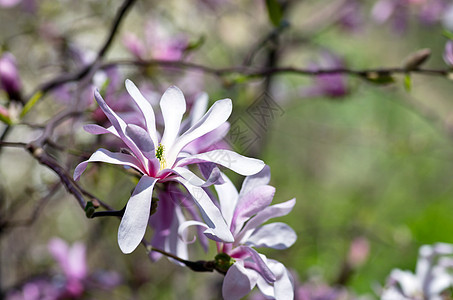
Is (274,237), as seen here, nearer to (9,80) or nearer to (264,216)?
(264,216)

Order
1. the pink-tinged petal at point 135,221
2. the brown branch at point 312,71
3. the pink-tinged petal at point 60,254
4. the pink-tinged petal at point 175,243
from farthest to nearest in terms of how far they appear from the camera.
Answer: the pink-tinged petal at point 60,254 → the brown branch at point 312,71 → the pink-tinged petal at point 175,243 → the pink-tinged petal at point 135,221

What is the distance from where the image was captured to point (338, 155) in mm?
2475

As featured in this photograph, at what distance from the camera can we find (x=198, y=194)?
1.28 ft

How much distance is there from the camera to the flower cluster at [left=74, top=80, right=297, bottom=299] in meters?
0.38

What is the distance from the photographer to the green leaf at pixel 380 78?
0.64 metres

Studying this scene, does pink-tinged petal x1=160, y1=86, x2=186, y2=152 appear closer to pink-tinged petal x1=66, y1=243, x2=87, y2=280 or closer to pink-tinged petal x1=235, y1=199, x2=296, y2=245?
pink-tinged petal x1=235, y1=199, x2=296, y2=245

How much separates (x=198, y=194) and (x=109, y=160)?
77 millimetres

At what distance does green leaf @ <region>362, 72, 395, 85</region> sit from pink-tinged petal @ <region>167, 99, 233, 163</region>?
0.31m

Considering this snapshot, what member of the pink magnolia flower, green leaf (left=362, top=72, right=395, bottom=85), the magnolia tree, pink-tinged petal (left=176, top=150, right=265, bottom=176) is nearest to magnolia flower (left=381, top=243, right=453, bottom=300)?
the magnolia tree

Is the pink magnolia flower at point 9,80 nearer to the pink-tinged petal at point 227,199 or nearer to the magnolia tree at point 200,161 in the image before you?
the magnolia tree at point 200,161

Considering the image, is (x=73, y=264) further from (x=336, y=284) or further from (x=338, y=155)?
(x=338, y=155)

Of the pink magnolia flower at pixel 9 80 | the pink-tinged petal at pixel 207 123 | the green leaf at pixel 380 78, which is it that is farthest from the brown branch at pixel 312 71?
the pink-tinged petal at pixel 207 123

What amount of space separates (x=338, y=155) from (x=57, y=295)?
1952 mm

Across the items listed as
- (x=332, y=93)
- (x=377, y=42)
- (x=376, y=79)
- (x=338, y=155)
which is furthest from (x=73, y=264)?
(x=377, y=42)
